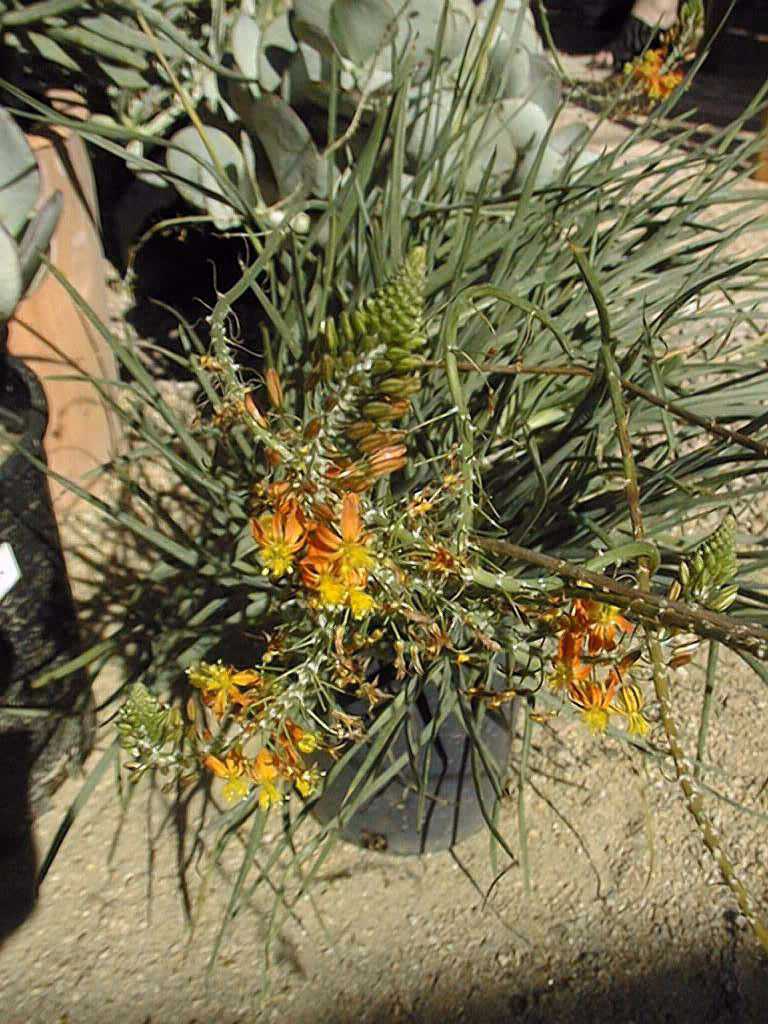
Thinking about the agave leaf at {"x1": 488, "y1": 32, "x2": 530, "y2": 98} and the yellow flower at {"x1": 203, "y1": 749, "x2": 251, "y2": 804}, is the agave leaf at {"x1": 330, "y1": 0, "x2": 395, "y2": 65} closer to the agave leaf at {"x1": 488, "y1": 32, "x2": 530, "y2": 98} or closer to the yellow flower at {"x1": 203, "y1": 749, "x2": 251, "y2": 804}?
the agave leaf at {"x1": 488, "y1": 32, "x2": 530, "y2": 98}

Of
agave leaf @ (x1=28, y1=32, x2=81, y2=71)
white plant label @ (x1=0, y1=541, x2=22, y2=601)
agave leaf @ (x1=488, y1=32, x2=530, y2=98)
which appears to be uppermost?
agave leaf @ (x1=28, y1=32, x2=81, y2=71)

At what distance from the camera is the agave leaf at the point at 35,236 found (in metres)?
1.20

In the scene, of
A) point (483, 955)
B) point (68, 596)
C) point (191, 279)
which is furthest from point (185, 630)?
point (191, 279)

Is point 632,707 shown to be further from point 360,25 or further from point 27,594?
point 360,25

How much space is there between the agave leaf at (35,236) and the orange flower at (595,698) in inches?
33.5

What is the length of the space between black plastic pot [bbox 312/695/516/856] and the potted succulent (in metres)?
0.33

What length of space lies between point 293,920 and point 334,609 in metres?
0.57

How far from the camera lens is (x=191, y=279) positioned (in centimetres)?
204

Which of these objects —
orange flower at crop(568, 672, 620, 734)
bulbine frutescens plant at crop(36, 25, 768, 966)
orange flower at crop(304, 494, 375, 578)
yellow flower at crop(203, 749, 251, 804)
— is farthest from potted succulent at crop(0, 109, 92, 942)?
orange flower at crop(568, 672, 620, 734)

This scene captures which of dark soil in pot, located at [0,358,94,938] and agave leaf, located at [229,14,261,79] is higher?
agave leaf, located at [229,14,261,79]

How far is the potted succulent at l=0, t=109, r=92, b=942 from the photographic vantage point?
112 cm

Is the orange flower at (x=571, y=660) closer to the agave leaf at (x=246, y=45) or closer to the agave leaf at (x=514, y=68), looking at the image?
the agave leaf at (x=514, y=68)

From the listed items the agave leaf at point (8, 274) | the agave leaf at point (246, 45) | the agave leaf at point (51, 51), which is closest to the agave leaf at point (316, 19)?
the agave leaf at point (246, 45)

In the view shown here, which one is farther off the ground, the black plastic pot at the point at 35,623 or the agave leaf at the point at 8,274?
the agave leaf at the point at 8,274
